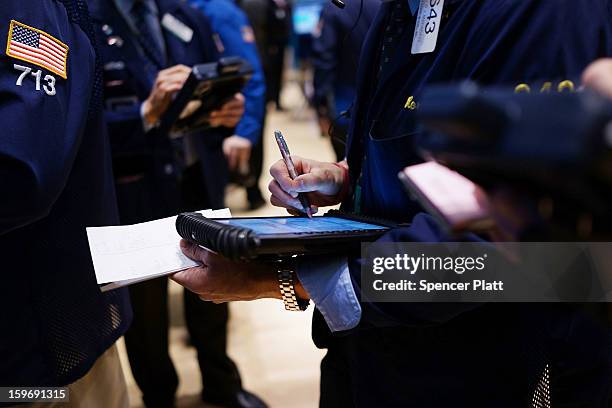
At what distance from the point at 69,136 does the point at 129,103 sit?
1.04 metres

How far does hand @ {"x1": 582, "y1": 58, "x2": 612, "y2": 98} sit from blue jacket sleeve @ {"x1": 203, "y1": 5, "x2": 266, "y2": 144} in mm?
2252

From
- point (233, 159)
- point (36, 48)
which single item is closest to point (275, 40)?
point (233, 159)

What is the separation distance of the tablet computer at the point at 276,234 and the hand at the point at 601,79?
42cm

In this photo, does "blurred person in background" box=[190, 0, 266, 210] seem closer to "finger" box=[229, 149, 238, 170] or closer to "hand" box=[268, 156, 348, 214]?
"finger" box=[229, 149, 238, 170]

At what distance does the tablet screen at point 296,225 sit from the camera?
89cm

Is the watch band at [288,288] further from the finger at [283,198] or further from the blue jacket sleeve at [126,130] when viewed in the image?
the blue jacket sleeve at [126,130]

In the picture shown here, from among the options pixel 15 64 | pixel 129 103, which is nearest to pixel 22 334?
pixel 15 64

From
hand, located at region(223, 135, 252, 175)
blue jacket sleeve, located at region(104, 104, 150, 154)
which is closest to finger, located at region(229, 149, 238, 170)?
hand, located at region(223, 135, 252, 175)

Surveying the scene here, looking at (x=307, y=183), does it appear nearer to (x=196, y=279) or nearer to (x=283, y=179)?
(x=283, y=179)

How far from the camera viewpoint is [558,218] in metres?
0.52

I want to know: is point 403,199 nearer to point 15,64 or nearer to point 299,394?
point 15,64

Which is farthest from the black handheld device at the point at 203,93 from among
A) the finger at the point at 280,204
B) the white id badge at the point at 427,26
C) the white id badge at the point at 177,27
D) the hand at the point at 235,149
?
the white id badge at the point at 427,26

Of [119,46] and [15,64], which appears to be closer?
[15,64]

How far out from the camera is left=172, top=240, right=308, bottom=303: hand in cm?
99
